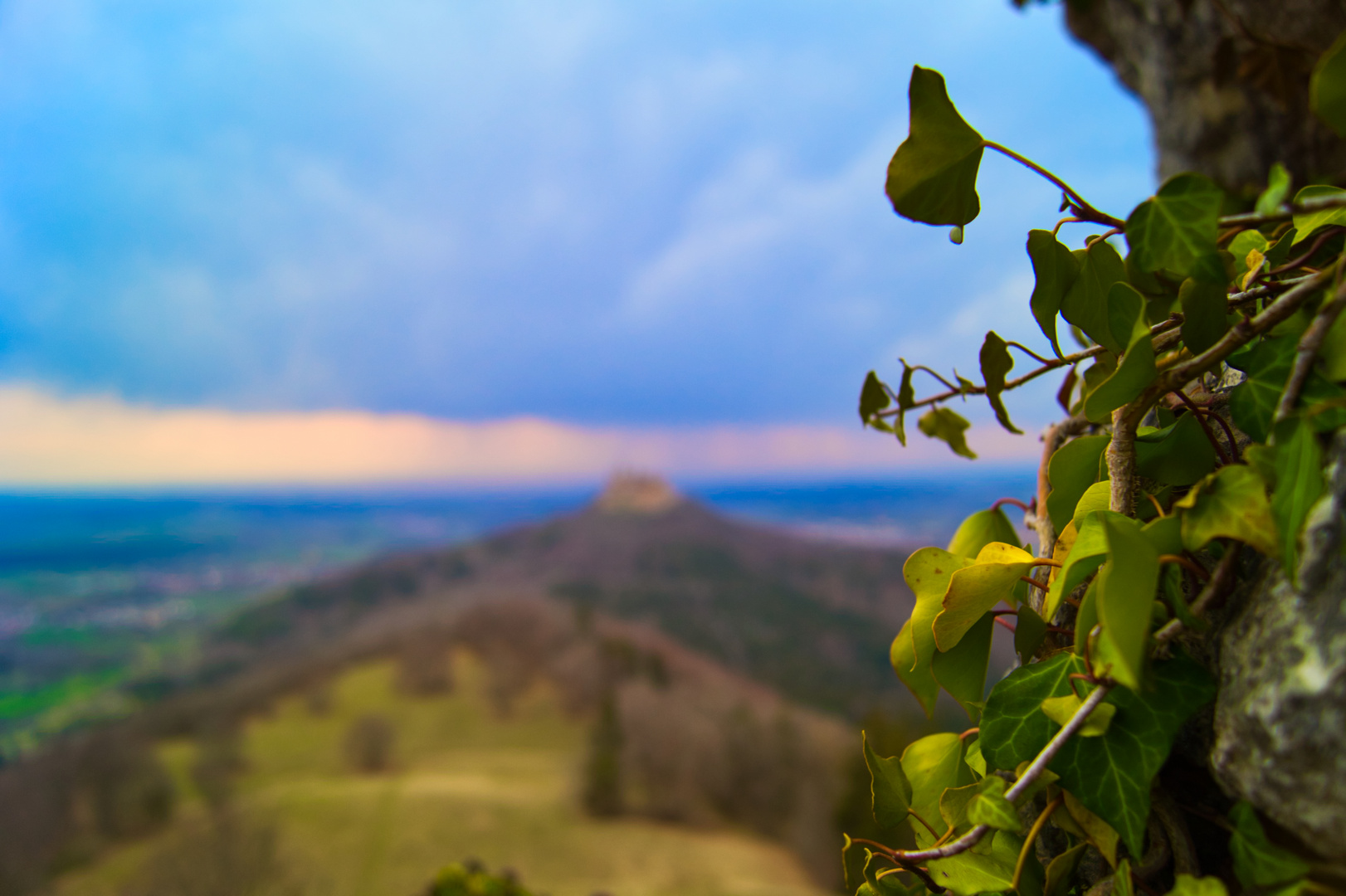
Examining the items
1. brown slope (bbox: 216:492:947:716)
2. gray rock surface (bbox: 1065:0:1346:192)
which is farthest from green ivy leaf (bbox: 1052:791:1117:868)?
brown slope (bbox: 216:492:947:716)

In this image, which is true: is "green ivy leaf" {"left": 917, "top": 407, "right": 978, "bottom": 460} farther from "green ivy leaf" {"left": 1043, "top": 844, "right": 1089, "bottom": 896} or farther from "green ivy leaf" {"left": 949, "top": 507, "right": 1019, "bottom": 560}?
"green ivy leaf" {"left": 1043, "top": 844, "right": 1089, "bottom": 896}

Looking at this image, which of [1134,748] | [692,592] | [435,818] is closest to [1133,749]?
[1134,748]

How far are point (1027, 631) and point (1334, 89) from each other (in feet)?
0.65

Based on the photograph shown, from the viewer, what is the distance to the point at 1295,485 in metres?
0.16

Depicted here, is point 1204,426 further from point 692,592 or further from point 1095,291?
point 692,592

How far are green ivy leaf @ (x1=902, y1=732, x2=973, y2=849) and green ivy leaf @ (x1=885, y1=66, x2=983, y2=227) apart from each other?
223 millimetres

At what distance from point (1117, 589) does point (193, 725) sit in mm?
6057

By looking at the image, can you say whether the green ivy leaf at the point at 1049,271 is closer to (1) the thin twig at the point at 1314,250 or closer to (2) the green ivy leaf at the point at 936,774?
(1) the thin twig at the point at 1314,250

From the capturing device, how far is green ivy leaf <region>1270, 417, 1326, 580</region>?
0.52 ft

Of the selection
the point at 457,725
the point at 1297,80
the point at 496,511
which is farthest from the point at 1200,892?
the point at 496,511

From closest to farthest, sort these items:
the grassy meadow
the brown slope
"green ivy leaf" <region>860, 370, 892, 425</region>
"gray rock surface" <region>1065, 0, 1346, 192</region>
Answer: "green ivy leaf" <region>860, 370, 892, 425</region> < "gray rock surface" <region>1065, 0, 1346, 192</region> < the grassy meadow < the brown slope

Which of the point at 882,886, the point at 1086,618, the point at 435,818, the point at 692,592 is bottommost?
the point at 435,818

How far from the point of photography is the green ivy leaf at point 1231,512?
0.17 m

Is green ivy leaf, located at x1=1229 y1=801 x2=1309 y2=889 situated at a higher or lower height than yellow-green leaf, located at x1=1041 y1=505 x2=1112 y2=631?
lower
